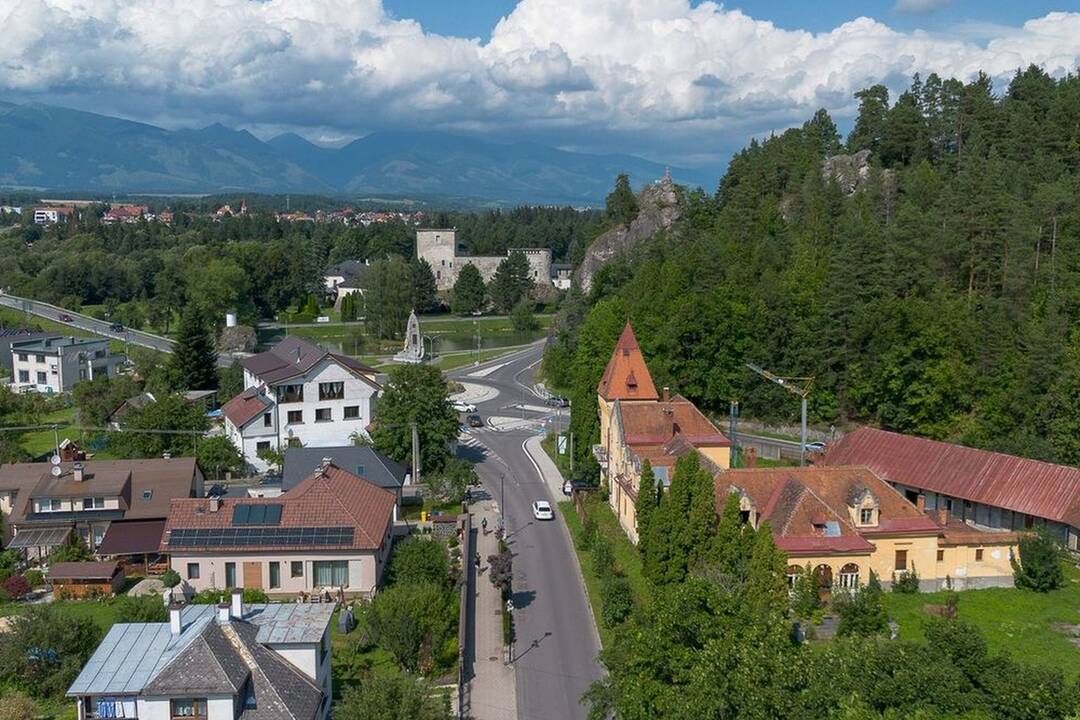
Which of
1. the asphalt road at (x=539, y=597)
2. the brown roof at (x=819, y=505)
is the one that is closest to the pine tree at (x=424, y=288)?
the asphalt road at (x=539, y=597)

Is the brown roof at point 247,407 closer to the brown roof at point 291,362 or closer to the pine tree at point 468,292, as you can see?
the brown roof at point 291,362

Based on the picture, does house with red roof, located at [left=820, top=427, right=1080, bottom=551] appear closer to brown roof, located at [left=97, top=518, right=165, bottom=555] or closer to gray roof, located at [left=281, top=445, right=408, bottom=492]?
gray roof, located at [left=281, top=445, right=408, bottom=492]

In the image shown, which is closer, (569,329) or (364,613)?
(364,613)

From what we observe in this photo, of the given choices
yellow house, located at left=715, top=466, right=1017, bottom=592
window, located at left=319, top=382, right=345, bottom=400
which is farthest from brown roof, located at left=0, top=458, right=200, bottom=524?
yellow house, located at left=715, top=466, right=1017, bottom=592

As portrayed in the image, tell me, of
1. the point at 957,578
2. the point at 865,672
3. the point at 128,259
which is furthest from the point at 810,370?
the point at 128,259

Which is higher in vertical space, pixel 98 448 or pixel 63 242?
pixel 63 242

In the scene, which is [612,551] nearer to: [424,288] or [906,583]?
[906,583]

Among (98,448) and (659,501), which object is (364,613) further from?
(98,448)
